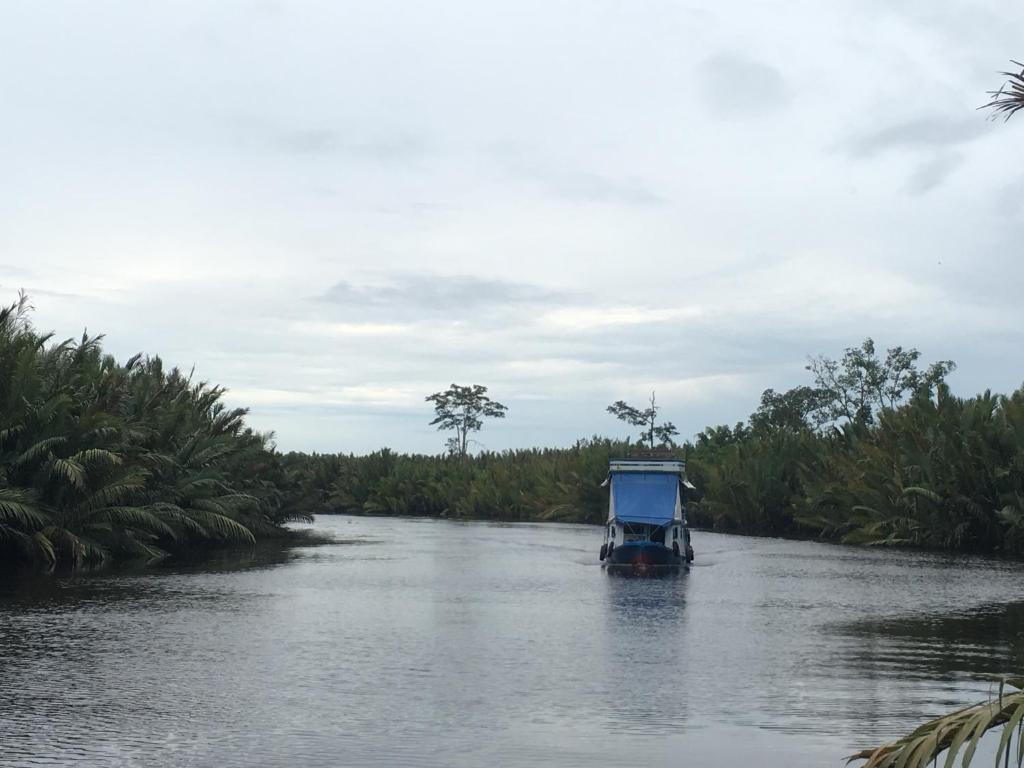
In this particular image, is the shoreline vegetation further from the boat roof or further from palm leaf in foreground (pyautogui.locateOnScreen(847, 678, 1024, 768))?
palm leaf in foreground (pyautogui.locateOnScreen(847, 678, 1024, 768))

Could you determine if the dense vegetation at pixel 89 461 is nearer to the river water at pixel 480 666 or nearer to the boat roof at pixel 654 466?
the river water at pixel 480 666

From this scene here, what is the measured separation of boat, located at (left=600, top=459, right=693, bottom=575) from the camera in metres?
36.6

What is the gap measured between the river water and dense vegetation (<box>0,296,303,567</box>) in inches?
93.2

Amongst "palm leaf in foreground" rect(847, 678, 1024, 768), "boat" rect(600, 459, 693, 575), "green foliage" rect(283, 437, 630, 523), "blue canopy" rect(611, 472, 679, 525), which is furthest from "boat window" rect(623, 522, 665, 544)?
"palm leaf in foreground" rect(847, 678, 1024, 768)

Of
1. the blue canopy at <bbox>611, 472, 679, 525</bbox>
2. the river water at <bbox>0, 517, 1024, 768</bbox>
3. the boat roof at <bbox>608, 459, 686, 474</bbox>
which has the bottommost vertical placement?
the river water at <bbox>0, 517, 1024, 768</bbox>

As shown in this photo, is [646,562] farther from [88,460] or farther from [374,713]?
[374,713]

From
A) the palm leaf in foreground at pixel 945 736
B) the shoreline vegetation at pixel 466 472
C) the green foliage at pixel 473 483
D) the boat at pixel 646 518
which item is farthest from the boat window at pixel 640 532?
the palm leaf in foreground at pixel 945 736

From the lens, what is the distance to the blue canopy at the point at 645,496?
3744 cm

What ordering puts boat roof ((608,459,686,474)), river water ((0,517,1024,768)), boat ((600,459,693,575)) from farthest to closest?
boat roof ((608,459,686,474))
boat ((600,459,693,575))
river water ((0,517,1024,768))

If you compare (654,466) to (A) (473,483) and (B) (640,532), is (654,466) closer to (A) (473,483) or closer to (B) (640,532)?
(B) (640,532)

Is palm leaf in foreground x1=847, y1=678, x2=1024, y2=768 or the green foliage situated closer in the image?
palm leaf in foreground x1=847, y1=678, x2=1024, y2=768

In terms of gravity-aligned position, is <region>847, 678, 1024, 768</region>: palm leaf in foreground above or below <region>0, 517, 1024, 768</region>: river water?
above

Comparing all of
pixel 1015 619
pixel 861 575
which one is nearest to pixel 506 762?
pixel 1015 619

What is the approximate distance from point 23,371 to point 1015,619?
73.2 feet
